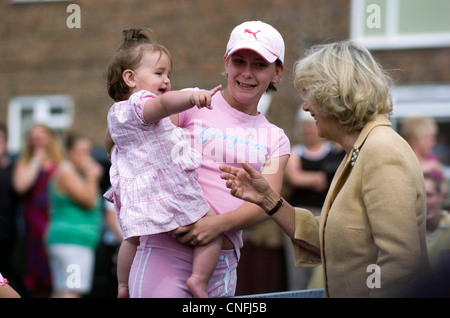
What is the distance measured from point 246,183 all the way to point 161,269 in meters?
0.48

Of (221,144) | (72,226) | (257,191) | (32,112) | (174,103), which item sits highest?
(32,112)

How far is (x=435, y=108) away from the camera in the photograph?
39.3ft

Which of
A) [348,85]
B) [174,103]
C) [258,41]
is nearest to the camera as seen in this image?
[174,103]

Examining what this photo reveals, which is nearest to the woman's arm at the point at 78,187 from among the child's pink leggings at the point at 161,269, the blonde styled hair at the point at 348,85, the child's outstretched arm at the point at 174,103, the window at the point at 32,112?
the child's pink leggings at the point at 161,269

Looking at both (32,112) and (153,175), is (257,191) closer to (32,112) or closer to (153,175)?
(153,175)

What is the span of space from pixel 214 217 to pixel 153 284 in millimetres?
354

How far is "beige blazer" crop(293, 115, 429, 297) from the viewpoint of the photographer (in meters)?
2.82

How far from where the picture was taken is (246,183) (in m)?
3.24

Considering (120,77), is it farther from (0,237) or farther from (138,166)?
(0,237)

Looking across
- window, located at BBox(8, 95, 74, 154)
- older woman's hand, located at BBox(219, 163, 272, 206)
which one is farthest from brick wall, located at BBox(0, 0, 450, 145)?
older woman's hand, located at BBox(219, 163, 272, 206)

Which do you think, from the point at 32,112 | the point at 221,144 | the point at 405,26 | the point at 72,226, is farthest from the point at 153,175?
the point at 32,112

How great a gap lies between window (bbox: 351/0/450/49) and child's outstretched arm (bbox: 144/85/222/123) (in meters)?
9.52
